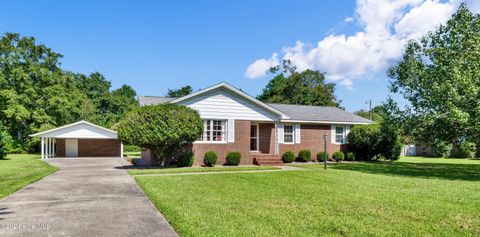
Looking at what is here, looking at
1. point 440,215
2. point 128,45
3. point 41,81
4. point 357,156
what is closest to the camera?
point 440,215

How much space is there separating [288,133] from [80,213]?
17.5m

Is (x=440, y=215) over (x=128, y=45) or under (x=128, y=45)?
under

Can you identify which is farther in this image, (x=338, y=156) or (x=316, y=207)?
(x=338, y=156)

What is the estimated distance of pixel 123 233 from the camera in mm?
5270

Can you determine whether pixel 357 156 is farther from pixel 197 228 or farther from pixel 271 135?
pixel 197 228

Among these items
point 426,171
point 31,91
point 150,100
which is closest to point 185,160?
point 150,100

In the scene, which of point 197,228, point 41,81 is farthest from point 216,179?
point 41,81

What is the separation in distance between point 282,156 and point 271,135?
150cm

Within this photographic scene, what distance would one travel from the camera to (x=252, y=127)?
22000 millimetres

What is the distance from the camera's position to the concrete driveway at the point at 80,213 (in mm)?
5395

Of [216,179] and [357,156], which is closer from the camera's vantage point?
[216,179]

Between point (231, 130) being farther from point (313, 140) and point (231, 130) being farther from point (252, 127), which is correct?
point (313, 140)

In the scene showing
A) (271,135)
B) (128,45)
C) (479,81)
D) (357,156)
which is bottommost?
(357,156)

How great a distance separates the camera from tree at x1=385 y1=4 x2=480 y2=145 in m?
14.2
